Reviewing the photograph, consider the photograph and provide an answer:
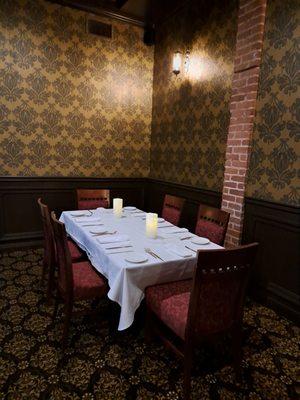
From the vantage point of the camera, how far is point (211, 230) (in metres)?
2.57

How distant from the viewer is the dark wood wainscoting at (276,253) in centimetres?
239

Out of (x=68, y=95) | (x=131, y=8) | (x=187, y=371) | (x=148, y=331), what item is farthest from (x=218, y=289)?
(x=131, y=8)

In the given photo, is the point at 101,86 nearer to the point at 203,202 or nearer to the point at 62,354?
the point at 203,202

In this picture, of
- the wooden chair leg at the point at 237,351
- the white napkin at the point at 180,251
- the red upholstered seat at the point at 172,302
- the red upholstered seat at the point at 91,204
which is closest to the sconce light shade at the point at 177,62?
the red upholstered seat at the point at 91,204

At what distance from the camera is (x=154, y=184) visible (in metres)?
4.49

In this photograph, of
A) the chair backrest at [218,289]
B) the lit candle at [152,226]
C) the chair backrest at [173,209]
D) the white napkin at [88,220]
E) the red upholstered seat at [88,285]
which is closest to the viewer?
the chair backrest at [218,289]

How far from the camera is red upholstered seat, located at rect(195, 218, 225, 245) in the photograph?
2477mm

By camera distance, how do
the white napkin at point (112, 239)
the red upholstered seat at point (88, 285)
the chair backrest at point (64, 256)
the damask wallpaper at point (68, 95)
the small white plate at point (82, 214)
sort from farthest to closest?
the damask wallpaper at point (68, 95) < the small white plate at point (82, 214) < the white napkin at point (112, 239) < the red upholstered seat at point (88, 285) < the chair backrest at point (64, 256)

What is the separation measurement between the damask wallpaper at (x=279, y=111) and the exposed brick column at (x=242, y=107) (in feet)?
0.23

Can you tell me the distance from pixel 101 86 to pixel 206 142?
183cm

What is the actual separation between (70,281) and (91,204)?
1681 mm

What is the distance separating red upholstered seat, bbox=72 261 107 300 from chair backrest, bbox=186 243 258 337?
0.74 metres

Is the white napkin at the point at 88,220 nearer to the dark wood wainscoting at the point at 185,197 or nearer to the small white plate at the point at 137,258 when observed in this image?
the small white plate at the point at 137,258

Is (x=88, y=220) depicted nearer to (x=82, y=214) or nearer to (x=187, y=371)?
(x=82, y=214)
